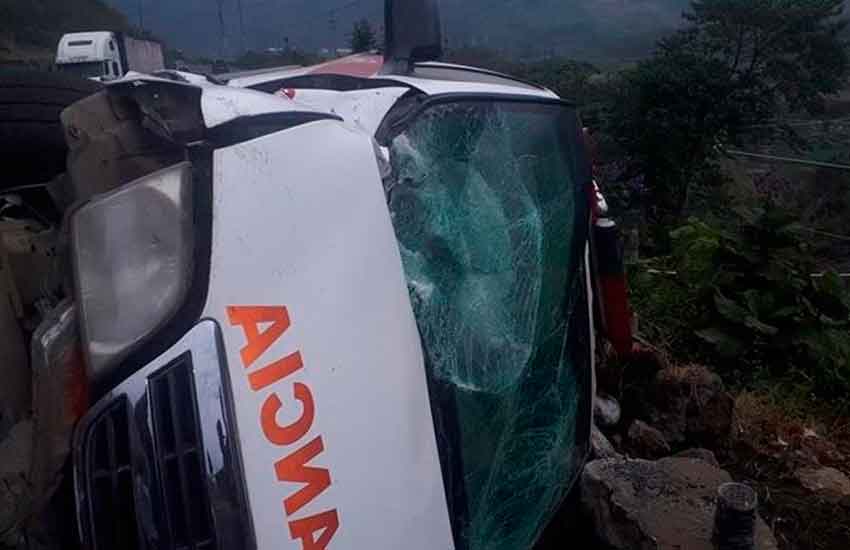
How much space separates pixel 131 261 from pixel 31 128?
134 centimetres

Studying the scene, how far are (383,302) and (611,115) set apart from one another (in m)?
11.1

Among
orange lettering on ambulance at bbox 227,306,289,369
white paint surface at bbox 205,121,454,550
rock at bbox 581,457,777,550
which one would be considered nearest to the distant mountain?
rock at bbox 581,457,777,550

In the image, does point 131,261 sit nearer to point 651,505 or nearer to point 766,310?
point 651,505

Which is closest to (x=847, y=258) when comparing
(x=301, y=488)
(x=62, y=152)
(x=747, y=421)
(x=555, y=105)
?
(x=747, y=421)

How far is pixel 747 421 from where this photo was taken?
11.4ft

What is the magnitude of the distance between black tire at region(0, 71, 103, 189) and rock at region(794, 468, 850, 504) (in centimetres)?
265

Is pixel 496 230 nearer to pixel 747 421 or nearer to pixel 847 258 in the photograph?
pixel 747 421

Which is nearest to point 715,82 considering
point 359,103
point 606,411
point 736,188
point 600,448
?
point 736,188

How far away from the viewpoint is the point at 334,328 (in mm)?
1270

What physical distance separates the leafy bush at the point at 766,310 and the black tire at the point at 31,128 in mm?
2914

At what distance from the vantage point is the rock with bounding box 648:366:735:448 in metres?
3.25

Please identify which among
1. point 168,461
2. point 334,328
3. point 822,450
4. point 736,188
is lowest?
point 822,450

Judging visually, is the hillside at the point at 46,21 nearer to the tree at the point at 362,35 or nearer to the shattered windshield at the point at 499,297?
the tree at the point at 362,35

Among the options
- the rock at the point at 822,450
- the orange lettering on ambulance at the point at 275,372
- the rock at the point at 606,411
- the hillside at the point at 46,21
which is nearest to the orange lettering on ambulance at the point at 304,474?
the orange lettering on ambulance at the point at 275,372
